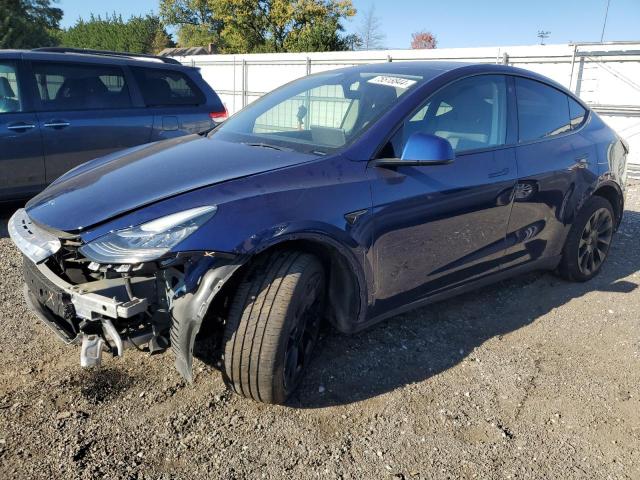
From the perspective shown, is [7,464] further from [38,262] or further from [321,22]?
[321,22]

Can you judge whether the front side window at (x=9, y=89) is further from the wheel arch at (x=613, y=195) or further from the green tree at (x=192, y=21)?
the green tree at (x=192, y=21)

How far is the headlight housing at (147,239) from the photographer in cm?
217

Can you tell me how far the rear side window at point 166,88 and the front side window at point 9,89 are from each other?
1.21 metres

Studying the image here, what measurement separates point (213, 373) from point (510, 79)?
274 cm

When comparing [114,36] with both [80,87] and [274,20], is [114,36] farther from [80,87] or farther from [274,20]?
[80,87]

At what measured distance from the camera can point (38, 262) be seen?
2.34 meters

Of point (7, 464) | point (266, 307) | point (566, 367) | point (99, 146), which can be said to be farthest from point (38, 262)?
point (99, 146)

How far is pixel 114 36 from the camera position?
51.2 m

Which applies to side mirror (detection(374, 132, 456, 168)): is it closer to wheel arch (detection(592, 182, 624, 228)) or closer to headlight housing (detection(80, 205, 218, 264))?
headlight housing (detection(80, 205, 218, 264))

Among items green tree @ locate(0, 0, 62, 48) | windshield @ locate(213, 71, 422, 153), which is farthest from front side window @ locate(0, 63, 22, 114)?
green tree @ locate(0, 0, 62, 48)

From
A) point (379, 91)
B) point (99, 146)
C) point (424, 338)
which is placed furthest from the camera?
point (99, 146)

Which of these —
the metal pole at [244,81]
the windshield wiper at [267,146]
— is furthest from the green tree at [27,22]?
the windshield wiper at [267,146]

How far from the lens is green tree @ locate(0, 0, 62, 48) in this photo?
1471 inches

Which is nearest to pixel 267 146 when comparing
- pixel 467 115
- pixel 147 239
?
pixel 147 239
